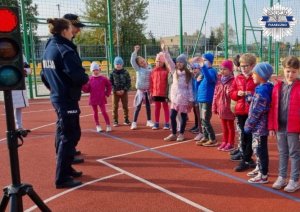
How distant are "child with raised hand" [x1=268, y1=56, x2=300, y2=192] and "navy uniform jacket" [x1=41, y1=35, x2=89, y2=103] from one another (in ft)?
7.99

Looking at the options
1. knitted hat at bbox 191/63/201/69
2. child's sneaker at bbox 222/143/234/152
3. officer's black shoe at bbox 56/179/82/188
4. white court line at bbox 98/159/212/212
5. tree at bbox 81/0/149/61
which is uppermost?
tree at bbox 81/0/149/61

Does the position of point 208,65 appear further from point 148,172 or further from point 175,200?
point 175,200

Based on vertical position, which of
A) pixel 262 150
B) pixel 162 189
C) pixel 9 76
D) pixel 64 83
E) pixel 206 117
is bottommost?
pixel 162 189

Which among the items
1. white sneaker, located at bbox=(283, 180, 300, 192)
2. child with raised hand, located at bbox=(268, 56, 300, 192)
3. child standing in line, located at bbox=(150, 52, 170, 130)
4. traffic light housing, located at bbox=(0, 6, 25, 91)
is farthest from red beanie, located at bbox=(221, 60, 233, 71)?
traffic light housing, located at bbox=(0, 6, 25, 91)

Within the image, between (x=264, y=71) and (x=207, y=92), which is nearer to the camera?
(x=264, y=71)

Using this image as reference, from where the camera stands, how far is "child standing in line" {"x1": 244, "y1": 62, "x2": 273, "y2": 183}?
14.8 feet

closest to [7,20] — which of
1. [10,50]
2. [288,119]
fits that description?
[10,50]

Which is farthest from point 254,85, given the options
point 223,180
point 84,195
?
point 84,195

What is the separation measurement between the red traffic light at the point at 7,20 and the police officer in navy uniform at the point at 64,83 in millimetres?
1370

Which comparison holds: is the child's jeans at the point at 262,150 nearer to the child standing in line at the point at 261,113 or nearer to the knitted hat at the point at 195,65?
Result: the child standing in line at the point at 261,113

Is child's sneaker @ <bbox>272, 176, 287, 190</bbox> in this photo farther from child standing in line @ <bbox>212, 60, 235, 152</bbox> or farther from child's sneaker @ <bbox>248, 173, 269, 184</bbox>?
child standing in line @ <bbox>212, 60, 235, 152</bbox>

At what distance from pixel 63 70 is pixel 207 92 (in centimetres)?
297

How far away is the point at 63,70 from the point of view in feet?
15.1

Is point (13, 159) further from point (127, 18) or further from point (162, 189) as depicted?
point (127, 18)
